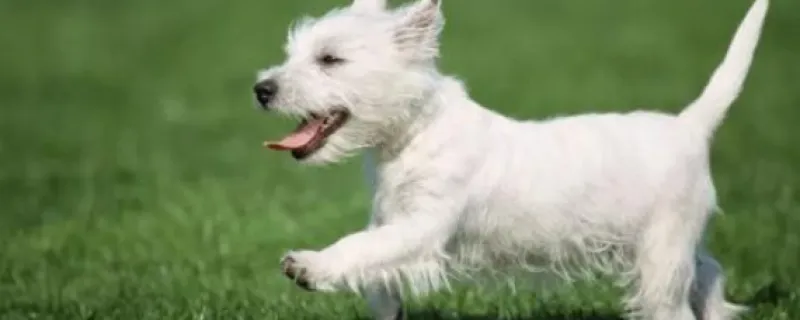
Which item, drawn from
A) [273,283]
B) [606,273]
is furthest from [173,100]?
[606,273]

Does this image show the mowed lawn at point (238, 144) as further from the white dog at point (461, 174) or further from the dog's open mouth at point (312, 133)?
the dog's open mouth at point (312, 133)

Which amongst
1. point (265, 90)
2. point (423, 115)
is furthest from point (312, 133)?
point (423, 115)

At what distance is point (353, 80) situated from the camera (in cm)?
757

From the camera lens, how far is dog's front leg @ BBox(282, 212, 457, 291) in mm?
7207

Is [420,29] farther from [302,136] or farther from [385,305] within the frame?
[385,305]

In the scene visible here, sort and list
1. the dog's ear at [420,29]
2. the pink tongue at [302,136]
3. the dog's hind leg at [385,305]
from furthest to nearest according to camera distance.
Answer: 1. the dog's hind leg at [385,305]
2. the dog's ear at [420,29]
3. the pink tongue at [302,136]

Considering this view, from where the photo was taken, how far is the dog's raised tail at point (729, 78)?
8359 millimetres

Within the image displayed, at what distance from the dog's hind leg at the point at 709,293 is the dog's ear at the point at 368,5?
179 centimetres

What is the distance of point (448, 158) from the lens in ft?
25.2

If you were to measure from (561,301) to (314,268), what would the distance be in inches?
98.0

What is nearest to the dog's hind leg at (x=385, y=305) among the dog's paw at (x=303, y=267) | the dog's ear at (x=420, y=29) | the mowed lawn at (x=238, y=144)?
the mowed lawn at (x=238, y=144)

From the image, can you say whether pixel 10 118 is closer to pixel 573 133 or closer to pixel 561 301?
pixel 561 301

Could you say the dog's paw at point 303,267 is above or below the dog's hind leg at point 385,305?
above

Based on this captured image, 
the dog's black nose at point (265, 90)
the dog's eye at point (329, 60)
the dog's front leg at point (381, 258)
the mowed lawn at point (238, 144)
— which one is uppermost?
the dog's eye at point (329, 60)
